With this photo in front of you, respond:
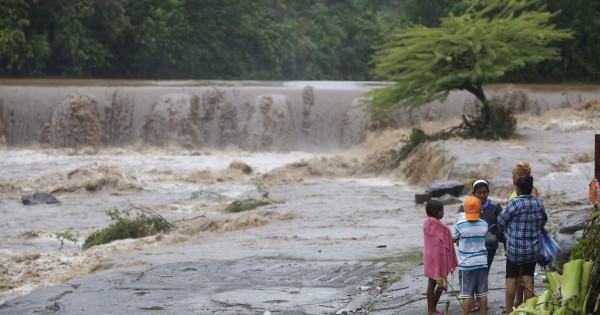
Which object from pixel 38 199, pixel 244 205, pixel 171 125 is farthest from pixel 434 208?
pixel 171 125

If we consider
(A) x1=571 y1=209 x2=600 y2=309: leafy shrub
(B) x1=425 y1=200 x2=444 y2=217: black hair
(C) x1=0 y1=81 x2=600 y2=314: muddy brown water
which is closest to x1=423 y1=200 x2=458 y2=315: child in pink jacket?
(B) x1=425 y1=200 x2=444 y2=217: black hair

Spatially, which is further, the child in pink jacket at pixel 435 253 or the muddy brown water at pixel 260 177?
the muddy brown water at pixel 260 177

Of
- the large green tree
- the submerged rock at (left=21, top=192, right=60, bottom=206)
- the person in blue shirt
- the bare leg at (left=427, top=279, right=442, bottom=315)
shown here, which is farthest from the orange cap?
the large green tree

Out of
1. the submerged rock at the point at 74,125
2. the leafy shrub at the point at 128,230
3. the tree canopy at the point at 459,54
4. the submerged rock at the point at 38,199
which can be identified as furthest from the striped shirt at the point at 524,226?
the submerged rock at the point at 74,125

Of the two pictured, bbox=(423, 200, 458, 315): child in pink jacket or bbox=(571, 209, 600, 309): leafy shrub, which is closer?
bbox=(571, 209, 600, 309): leafy shrub

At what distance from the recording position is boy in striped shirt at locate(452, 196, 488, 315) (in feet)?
29.0

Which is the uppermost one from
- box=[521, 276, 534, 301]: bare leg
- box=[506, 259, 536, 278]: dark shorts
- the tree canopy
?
the tree canopy

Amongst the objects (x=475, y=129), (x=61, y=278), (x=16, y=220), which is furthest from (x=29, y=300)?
(x=475, y=129)

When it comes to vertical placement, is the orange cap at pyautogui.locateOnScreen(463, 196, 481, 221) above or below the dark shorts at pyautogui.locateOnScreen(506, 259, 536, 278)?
above

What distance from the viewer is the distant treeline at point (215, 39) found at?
37.9 metres

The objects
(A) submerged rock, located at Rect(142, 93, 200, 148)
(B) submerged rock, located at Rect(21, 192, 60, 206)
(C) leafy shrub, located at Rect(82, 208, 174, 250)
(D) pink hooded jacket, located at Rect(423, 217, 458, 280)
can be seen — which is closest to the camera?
(D) pink hooded jacket, located at Rect(423, 217, 458, 280)

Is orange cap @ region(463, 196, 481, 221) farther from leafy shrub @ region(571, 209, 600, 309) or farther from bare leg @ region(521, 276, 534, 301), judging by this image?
leafy shrub @ region(571, 209, 600, 309)

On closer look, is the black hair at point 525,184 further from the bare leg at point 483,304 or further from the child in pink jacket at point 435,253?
the bare leg at point 483,304

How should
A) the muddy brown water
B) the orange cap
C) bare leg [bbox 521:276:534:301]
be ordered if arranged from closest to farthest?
bare leg [bbox 521:276:534:301] < the orange cap < the muddy brown water
